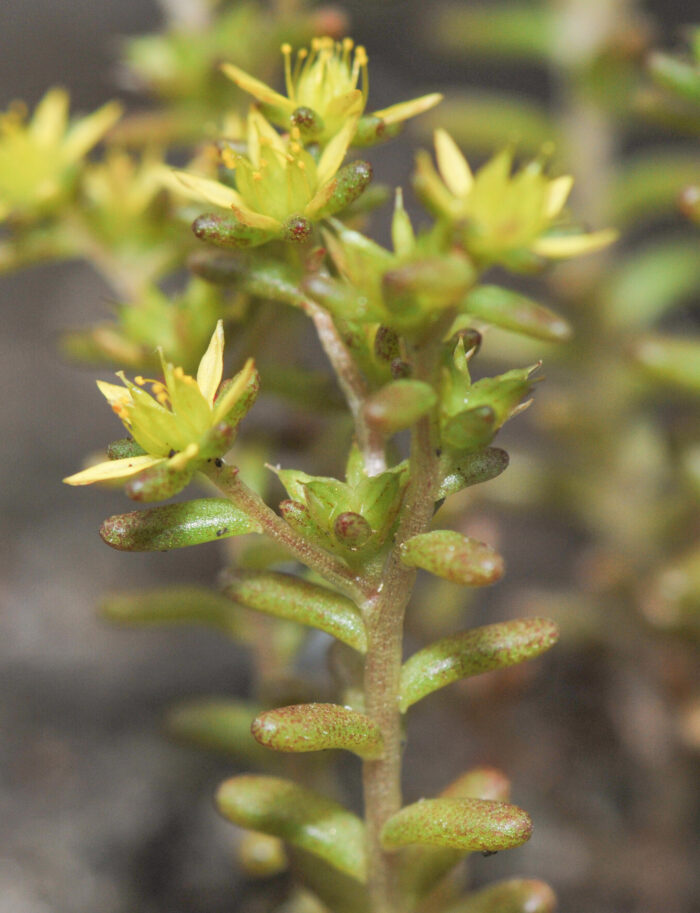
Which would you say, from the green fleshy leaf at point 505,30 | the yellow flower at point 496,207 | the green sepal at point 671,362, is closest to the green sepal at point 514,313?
the yellow flower at point 496,207

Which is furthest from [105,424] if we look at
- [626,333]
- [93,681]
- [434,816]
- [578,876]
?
[434,816]

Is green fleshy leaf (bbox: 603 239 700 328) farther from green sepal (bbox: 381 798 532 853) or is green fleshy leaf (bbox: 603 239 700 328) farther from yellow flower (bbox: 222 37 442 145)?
green sepal (bbox: 381 798 532 853)

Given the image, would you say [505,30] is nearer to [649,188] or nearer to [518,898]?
[649,188]

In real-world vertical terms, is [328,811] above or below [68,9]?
below

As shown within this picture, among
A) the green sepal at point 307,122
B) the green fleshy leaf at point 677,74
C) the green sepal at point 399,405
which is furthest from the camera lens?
the green fleshy leaf at point 677,74

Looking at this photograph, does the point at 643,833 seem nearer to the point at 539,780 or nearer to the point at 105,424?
the point at 539,780

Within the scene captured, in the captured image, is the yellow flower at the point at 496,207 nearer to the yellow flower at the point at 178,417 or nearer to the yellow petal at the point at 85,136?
the yellow flower at the point at 178,417

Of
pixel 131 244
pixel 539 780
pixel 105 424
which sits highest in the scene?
pixel 105 424

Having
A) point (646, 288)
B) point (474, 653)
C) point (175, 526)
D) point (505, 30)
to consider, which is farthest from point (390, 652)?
point (505, 30)
